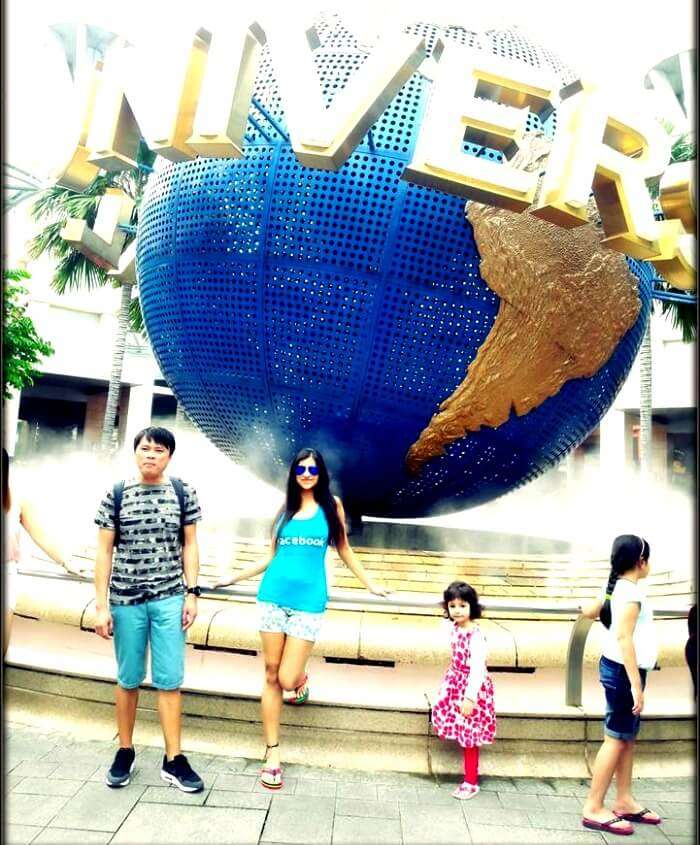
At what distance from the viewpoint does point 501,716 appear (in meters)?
3.22

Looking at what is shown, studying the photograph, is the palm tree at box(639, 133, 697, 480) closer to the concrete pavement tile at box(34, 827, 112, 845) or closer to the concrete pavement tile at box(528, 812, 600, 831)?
the concrete pavement tile at box(528, 812, 600, 831)

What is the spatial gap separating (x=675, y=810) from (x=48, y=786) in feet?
9.41

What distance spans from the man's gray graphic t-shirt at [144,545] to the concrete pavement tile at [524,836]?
5.43 feet

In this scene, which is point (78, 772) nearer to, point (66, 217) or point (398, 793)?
point (398, 793)

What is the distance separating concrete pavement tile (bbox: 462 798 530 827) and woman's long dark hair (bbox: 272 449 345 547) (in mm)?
1316

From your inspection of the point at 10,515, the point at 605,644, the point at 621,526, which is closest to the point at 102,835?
the point at 10,515

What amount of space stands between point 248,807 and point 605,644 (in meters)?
1.71

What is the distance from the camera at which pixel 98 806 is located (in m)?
2.66

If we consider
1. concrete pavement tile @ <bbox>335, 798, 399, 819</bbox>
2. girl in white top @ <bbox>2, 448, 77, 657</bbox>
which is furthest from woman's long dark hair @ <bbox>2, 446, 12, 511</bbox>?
concrete pavement tile @ <bbox>335, 798, 399, 819</bbox>

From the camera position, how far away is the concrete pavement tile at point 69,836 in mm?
2418

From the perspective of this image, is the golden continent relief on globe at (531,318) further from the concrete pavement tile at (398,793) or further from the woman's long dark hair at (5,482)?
the woman's long dark hair at (5,482)

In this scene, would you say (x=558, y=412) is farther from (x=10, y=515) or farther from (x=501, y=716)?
(x=10, y=515)

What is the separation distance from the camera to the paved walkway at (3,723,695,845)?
99.4 inches

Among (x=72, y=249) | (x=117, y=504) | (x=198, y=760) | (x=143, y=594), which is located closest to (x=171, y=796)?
(x=198, y=760)
